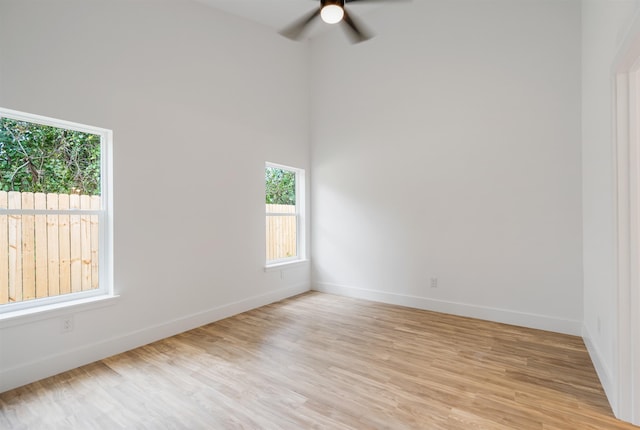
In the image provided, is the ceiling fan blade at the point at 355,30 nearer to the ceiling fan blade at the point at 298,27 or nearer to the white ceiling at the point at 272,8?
the ceiling fan blade at the point at 298,27

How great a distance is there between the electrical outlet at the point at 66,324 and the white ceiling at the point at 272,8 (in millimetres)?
3566

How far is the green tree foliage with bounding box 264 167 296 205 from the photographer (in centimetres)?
451

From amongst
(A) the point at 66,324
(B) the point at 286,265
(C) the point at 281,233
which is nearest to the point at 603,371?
(B) the point at 286,265

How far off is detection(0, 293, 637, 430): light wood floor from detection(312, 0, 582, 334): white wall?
2.15 ft

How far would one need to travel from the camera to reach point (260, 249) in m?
4.25

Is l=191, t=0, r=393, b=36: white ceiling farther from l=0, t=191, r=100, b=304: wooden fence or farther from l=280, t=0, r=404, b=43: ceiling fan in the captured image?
l=0, t=191, r=100, b=304: wooden fence

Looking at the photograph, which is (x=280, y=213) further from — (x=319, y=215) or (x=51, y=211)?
(x=51, y=211)

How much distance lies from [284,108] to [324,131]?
0.73 metres

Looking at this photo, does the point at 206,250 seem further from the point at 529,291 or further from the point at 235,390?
the point at 529,291

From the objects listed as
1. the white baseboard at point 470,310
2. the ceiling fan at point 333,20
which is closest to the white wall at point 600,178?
the white baseboard at point 470,310

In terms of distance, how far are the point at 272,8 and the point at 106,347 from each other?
13.9 feet

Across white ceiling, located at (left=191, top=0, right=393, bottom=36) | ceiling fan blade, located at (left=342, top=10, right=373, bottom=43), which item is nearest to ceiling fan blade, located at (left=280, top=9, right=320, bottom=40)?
ceiling fan blade, located at (left=342, top=10, right=373, bottom=43)

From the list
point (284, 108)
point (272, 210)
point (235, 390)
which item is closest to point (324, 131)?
point (284, 108)

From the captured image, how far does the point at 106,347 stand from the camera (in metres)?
2.73
